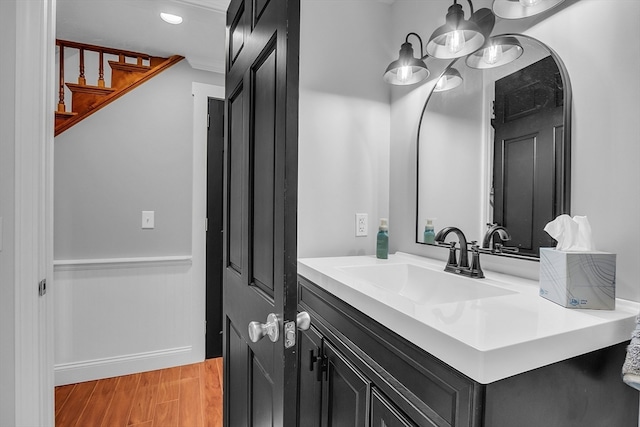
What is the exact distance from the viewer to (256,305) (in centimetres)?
98

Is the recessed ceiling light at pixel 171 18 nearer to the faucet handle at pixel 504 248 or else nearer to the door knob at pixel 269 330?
the door knob at pixel 269 330

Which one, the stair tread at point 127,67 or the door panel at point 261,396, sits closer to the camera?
the door panel at point 261,396

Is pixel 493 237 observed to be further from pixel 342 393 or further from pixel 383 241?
pixel 342 393

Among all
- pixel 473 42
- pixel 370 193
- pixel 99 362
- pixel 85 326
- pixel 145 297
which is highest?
pixel 473 42

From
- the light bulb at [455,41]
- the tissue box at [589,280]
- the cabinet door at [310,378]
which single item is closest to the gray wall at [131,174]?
the cabinet door at [310,378]

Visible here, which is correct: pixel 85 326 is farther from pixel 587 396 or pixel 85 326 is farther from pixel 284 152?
pixel 587 396

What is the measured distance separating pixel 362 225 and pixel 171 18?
165 cm

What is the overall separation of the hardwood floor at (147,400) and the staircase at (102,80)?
1704mm

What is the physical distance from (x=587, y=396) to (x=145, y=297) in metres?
2.51

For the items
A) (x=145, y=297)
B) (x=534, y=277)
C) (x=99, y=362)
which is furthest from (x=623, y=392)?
(x=99, y=362)

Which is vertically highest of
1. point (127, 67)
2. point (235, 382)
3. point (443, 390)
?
point (127, 67)

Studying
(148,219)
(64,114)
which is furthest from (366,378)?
(64,114)

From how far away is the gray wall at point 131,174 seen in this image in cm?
223

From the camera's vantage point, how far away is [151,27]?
2074 millimetres
